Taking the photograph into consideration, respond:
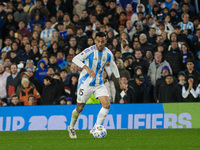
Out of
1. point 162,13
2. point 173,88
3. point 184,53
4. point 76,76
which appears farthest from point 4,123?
point 162,13

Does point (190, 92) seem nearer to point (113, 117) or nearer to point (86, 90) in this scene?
point (113, 117)

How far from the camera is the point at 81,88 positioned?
458 inches

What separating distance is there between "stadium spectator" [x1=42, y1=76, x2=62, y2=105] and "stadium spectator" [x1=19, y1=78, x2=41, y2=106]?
24 cm

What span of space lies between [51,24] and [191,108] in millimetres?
8513

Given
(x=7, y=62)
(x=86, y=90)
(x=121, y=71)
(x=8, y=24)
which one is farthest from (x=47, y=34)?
(x=86, y=90)

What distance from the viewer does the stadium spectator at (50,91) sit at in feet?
56.5

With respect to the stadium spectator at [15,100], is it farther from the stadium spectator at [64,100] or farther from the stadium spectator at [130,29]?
the stadium spectator at [130,29]

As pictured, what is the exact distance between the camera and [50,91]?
1725 cm

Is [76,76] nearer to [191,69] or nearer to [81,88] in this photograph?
[191,69]

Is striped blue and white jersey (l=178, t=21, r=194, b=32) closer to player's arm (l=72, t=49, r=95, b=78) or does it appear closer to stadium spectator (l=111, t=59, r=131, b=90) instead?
stadium spectator (l=111, t=59, r=131, b=90)

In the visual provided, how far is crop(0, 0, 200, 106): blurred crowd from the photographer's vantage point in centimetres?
1698

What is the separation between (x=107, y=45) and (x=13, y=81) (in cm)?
378

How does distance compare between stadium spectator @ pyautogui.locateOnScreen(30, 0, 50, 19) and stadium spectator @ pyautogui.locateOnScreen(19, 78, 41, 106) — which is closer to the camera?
stadium spectator @ pyautogui.locateOnScreen(19, 78, 41, 106)

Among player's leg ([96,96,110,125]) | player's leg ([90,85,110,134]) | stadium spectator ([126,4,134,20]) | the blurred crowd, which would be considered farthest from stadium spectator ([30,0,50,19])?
player's leg ([96,96,110,125])
